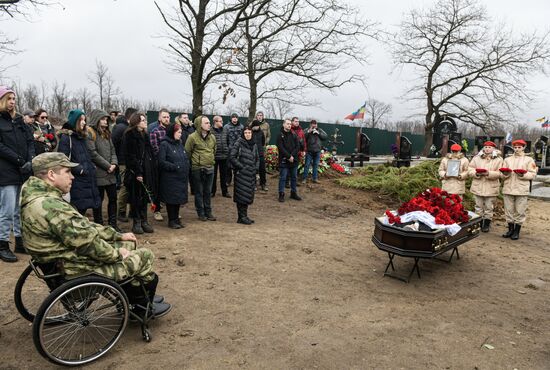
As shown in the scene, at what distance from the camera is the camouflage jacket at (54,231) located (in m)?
2.88

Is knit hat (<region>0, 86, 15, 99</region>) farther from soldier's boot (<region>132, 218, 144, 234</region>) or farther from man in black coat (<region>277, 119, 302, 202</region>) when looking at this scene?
man in black coat (<region>277, 119, 302, 202</region>)

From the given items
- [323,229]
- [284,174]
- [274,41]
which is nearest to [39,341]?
[323,229]

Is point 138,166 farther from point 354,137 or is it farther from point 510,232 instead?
point 354,137

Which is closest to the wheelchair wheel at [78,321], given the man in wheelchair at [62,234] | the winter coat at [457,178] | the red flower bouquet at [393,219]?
the man in wheelchair at [62,234]

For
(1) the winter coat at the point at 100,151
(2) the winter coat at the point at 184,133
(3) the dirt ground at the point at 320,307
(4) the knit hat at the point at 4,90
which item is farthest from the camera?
(2) the winter coat at the point at 184,133

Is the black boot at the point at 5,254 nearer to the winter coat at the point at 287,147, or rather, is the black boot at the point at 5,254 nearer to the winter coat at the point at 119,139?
the winter coat at the point at 119,139

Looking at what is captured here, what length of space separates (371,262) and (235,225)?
9.16 feet

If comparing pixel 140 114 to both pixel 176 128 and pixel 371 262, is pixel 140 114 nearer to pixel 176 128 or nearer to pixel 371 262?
pixel 176 128

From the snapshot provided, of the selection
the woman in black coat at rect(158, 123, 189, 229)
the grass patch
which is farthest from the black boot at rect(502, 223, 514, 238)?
the woman in black coat at rect(158, 123, 189, 229)

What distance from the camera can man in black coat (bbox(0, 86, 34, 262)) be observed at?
187 inches

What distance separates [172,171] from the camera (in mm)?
6691

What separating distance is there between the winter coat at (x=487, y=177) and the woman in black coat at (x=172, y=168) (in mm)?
5862

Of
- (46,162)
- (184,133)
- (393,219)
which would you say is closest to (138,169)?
(184,133)

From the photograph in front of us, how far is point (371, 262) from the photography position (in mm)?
6023
